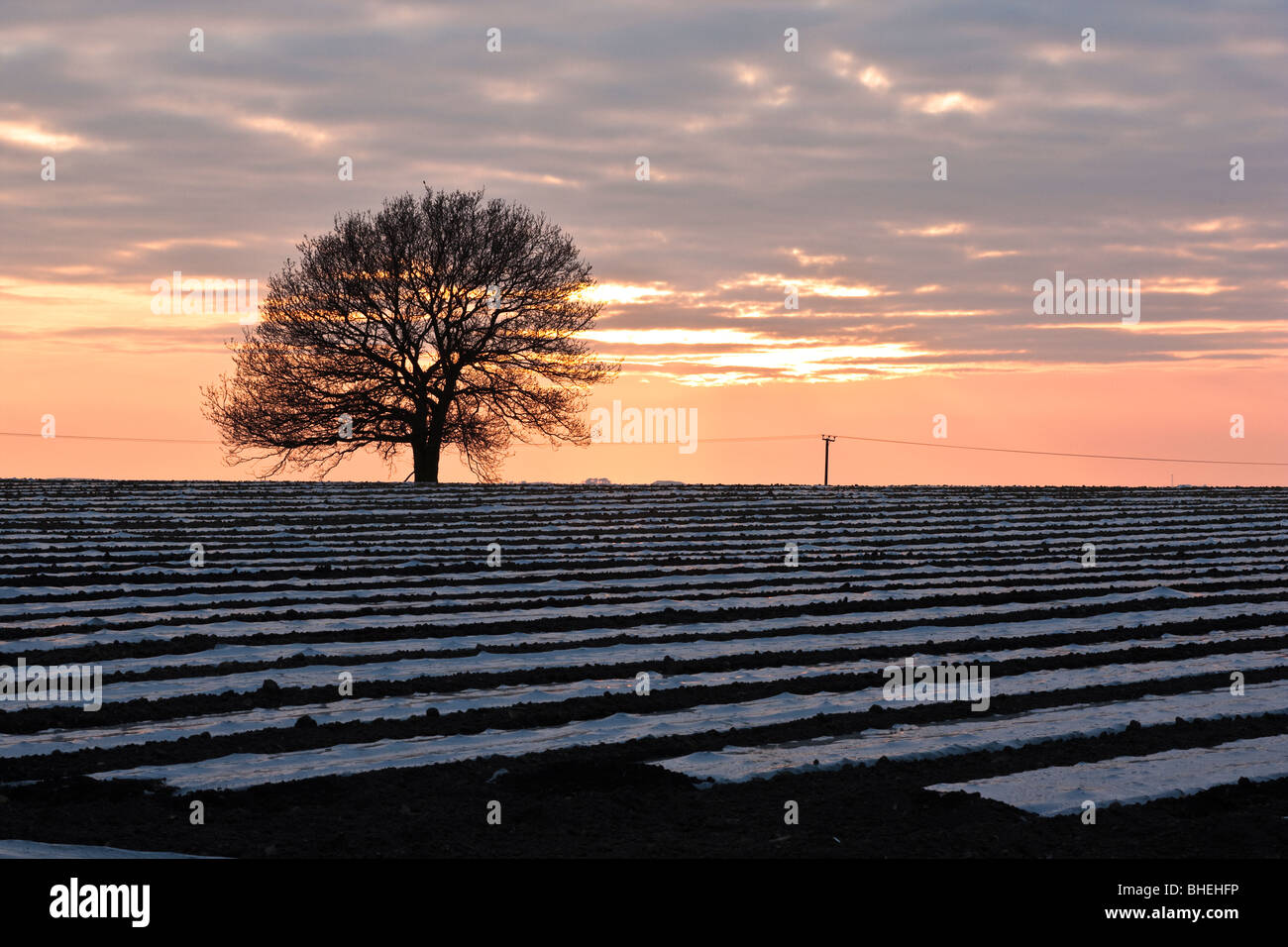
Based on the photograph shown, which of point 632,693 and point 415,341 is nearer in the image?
point 632,693

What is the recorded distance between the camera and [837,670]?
9117 mm

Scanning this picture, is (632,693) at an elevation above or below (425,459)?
below

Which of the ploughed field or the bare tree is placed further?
the bare tree

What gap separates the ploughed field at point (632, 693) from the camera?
5926 millimetres

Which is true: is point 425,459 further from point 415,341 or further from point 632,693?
point 632,693

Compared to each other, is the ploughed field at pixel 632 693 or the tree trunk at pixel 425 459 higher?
the tree trunk at pixel 425 459

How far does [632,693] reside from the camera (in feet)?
27.3

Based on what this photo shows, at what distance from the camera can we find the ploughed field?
5926mm

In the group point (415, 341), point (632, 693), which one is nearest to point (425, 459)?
point (415, 341)

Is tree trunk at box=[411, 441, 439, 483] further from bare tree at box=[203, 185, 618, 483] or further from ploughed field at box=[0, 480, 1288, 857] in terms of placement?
ploughed field at box=[0, 480, 1288, 857]

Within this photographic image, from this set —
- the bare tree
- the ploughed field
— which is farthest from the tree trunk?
the ploughed field

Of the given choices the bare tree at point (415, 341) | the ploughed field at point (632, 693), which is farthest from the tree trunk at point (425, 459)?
the ploughed field at point (632, 693)

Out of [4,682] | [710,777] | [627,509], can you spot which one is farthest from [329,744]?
[627,509]

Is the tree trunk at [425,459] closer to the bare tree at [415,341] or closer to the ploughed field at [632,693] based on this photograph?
the bare tree at [415,341]
